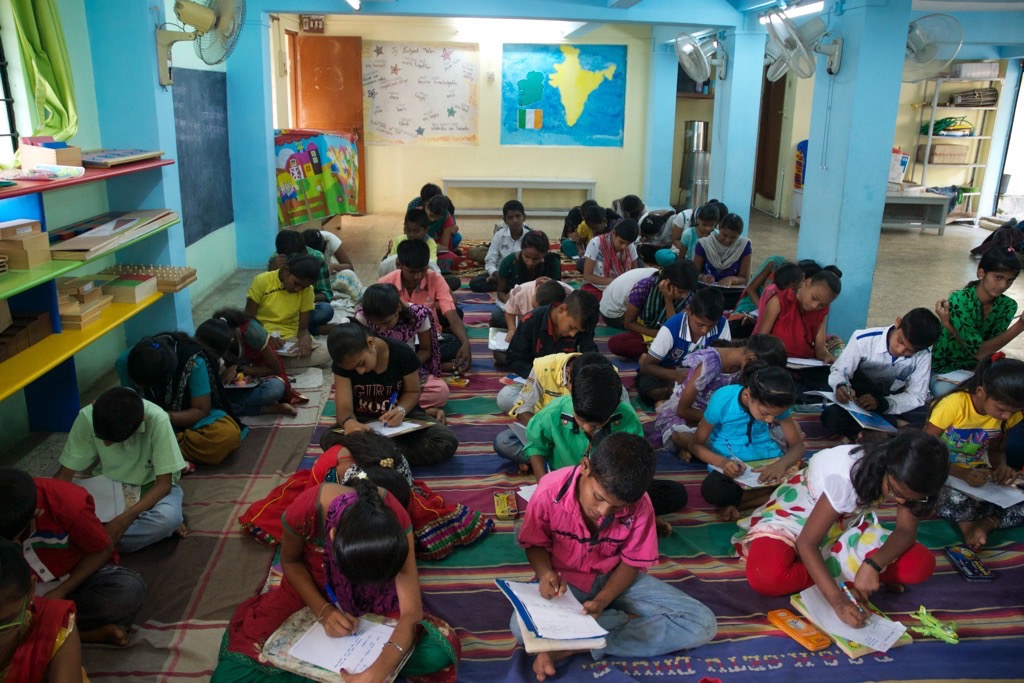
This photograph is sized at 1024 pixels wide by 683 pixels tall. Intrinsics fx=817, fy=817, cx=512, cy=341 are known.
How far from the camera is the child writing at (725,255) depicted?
641 cm

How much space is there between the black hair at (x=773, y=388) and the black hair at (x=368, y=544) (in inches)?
64.8

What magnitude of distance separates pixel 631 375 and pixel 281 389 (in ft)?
7.19

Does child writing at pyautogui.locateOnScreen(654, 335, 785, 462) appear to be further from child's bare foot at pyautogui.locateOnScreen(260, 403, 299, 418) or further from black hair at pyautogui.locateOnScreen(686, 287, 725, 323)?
child's bare foot at pyautogui.locateOnScreen(260, 403, 299, 418)

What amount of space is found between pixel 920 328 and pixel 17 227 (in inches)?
168

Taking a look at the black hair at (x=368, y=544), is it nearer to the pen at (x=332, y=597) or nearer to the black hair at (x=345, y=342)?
the pen at (x=332, y=597)

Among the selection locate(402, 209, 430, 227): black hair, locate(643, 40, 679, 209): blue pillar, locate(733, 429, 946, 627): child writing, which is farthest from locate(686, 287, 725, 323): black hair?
locate(643, 40, 679, 209): blue pillar

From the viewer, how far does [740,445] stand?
3.59 m

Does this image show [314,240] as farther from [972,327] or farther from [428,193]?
[972,327]

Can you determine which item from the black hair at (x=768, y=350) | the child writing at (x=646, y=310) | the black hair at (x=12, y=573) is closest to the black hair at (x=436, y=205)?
the child writing at (x=646, y=310)

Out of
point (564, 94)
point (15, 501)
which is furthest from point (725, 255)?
point (564, 94)

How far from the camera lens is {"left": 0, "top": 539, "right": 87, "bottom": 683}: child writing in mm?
1936

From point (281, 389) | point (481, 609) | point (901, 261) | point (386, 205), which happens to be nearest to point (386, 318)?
point (281, 389)

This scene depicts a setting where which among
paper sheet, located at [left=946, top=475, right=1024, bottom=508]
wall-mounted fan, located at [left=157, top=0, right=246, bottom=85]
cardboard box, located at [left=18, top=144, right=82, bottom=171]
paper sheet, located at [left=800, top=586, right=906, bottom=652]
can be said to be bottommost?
paper sheet, located at [left=800, top=586, right=906, bottom=652]

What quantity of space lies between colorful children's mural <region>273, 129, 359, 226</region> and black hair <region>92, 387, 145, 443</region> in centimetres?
622
